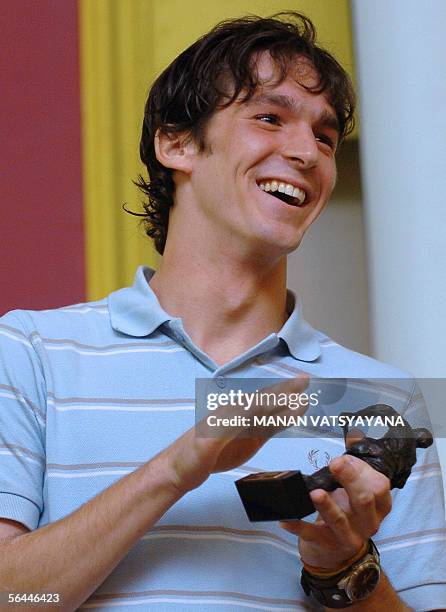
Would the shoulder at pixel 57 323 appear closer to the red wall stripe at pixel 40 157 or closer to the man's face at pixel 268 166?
the man's face at pixel 268 166

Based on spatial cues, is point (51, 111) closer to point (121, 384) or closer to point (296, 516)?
point (121, 384)

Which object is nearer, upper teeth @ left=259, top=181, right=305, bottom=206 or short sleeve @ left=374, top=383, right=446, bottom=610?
short sleeve @ left=374, top=383, right=446, bottom=610

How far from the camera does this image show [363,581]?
726mm

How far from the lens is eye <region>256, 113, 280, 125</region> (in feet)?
3.10

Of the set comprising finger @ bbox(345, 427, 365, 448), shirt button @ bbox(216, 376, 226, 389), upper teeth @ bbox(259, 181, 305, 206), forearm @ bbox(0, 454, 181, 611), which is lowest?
forearm @ bbox(0, 454, 181, 611)

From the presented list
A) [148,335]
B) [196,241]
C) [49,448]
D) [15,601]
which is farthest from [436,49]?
[15,601]

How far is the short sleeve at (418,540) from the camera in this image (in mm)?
798

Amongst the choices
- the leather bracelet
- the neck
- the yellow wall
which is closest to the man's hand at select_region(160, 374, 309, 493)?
the leather bracelet

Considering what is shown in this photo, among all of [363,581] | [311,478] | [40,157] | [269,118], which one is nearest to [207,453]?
[311,478]

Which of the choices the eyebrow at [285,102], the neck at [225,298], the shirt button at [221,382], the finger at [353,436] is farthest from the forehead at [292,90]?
the finger at [353,436]

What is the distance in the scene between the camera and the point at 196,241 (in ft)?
3.13

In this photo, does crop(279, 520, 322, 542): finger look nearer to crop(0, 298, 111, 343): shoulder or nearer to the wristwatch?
the wristwatch

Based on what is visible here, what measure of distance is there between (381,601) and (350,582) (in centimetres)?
4

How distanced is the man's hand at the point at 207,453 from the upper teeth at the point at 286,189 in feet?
1.03
